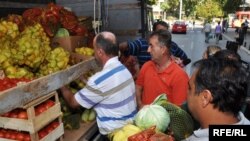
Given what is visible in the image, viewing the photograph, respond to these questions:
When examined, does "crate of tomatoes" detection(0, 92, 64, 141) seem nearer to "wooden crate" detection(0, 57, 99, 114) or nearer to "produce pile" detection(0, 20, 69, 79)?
"wooden crate" detection(0, 57, 99, 114)

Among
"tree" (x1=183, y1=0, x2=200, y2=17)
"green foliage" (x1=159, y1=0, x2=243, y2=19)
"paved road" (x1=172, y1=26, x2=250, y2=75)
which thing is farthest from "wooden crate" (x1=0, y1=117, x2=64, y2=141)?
"tree" (x1=183, y1=0, x2=200, y2=17)

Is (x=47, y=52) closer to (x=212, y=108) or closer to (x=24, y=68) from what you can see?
(x=24, y=68)

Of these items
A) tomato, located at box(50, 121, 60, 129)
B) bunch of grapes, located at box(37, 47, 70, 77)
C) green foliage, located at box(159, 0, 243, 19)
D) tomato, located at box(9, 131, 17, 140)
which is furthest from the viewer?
green foliage, located at box(159, 0, 243, 19)

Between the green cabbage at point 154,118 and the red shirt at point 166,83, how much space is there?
109 centimetres

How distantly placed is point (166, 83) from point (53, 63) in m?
1.32

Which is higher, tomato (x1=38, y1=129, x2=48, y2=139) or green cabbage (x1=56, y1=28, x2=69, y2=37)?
green cabbage (x1=56, y1=28, x2=69, y2=37)

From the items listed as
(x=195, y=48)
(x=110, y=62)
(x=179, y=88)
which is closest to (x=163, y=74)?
(x=179, y=88)

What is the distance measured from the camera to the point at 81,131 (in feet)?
10.6

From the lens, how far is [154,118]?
7.75ft

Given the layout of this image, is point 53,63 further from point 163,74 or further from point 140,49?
point 140,49

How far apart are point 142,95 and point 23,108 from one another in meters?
1.96

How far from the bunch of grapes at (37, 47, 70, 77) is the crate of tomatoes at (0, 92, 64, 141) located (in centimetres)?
46

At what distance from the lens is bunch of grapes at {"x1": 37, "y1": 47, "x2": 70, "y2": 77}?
318 cm

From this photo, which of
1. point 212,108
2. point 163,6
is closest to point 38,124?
point 212,108
